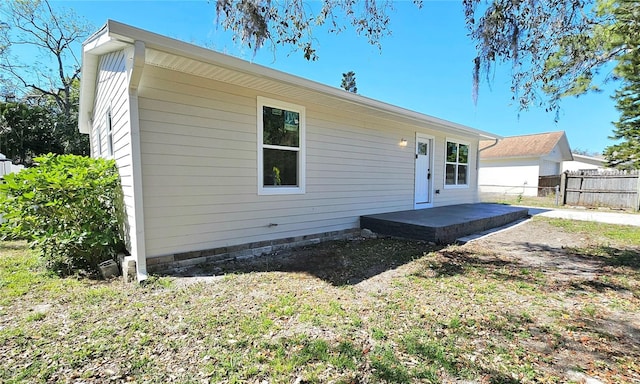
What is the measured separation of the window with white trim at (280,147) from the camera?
15.3 ft

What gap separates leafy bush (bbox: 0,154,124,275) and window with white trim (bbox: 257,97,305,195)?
86.8 inches

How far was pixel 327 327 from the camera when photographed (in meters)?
2.43

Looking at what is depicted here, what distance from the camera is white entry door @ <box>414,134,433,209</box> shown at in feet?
25.8

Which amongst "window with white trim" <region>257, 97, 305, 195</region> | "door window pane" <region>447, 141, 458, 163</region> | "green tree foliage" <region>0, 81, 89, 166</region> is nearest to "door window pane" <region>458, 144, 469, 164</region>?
"door window pane" <region>447, 141, 458, 163</region>

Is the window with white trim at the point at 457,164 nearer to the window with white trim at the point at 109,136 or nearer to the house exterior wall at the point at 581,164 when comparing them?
the window with white trim at the point at 109,136

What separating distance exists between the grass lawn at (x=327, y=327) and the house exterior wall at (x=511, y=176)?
15546mm

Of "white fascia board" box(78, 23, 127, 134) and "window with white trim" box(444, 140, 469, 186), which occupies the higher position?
"white fascia board" box(78, 23, 127, 134)

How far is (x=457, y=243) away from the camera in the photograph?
17.8 feet

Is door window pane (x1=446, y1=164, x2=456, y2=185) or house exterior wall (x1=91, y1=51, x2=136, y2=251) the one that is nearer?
house exterior wall (x1=91, y1=51, x2=136, y2=251)

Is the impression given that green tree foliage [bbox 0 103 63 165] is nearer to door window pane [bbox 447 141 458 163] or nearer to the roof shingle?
door window pane [bbox 447 141 458 163]

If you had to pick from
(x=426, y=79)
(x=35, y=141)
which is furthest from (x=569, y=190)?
(x=35, y=141)

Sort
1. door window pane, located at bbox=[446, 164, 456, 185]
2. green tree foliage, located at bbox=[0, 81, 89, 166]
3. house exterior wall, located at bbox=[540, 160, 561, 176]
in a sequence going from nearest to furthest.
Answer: door window pane, located at bbox=[446, 164, 456, 185], green tree foliage, located at bbox=[0, 81, 89, 166], house exterior wall, located at bbox=[540, 160, 561, 176]

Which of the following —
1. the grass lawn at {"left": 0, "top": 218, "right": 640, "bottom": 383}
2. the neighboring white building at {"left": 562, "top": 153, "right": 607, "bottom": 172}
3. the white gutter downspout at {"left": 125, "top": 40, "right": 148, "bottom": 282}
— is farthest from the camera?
the neighboring white building at {"left": 562, "top": 153, "right": 607, "bottom": 172}

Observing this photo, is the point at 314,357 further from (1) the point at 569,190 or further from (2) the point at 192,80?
(1) the point at 569,190
